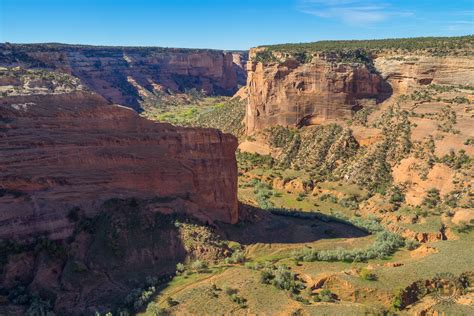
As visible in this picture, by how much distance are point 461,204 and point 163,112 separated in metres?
94.6

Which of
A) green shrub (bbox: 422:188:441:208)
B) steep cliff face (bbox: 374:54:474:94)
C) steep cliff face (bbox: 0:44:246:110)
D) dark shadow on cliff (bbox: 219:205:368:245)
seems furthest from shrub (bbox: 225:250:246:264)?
steep cliff face (bbox: 0:44:246:110)

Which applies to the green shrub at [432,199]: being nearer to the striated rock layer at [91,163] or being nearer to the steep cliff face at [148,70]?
the striated rock layer at [91,163]

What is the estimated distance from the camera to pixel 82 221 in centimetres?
3775

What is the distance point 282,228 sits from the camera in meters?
46.8

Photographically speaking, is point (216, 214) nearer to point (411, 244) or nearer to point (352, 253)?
point (352, 253)

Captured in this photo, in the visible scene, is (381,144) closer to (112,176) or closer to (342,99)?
(342,99)

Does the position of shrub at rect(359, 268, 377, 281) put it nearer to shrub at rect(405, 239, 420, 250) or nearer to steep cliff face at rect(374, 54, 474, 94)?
shrub at rect(405, 239, 420, 250)

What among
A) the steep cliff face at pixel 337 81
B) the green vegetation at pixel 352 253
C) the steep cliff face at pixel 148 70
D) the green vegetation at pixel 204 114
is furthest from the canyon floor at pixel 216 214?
the steep cliff face at pixel 148 70

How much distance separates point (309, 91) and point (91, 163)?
→ 158 feet

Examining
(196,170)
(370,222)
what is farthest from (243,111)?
(196,170)

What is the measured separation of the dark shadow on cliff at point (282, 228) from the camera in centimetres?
4406

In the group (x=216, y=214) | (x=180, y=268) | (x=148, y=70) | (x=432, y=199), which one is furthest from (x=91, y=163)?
(x=148, y=70)

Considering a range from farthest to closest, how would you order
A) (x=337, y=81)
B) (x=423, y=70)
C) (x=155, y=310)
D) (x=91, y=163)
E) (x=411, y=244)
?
(x=337, y=81) < (x=423, y=70) < (x=411, y=244) < (x=91, y=163) < (x=155, y=310)

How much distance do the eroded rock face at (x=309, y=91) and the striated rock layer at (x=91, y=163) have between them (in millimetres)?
36129
